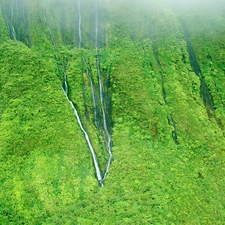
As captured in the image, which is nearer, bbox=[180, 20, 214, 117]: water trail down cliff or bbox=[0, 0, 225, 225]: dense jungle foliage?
bbox=[0, 0, 225, 225]: dense jungle foliage

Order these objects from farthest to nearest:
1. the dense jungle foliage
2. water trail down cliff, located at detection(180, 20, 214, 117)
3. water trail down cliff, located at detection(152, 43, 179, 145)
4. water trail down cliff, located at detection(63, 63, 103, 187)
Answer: water trail down cliff, located at detection(180, 20, 214, 117)
water trail down cliff, located at detection(152, 43, 179, 145)
water trail down cliff, located at detection(63, 63, 103, 187)
the dense jungle foliage

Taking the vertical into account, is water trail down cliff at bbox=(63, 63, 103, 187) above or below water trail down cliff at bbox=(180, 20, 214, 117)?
below

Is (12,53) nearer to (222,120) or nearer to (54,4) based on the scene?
(54,4)

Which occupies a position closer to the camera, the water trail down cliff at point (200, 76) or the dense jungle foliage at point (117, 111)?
the dense jungle foliage at point (117, 111)

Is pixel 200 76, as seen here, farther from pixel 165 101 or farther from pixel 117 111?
pixel 117 111

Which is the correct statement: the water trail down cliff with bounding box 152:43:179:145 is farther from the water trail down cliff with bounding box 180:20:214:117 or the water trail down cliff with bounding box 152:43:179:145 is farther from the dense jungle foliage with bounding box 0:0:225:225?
the water trail down cliff with bounding box 180:20:214:117

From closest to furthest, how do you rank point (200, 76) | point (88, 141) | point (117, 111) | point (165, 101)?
point (88, 141) < point (117, 111) < point (165, 101) < point (200, 76)

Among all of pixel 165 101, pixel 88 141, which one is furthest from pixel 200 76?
pixel 88 141

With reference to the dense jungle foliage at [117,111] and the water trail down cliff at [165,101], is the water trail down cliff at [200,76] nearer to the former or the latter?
→ the dense jungle foliage at [117,111]

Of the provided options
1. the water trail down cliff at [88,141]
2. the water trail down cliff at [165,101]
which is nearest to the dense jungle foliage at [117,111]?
the water trail down cliff at [165,101]

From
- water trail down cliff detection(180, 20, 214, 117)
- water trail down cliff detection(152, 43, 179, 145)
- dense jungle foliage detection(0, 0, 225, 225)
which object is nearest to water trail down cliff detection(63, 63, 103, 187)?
dense jungle foliage detection(0, 0, 225, 225)
